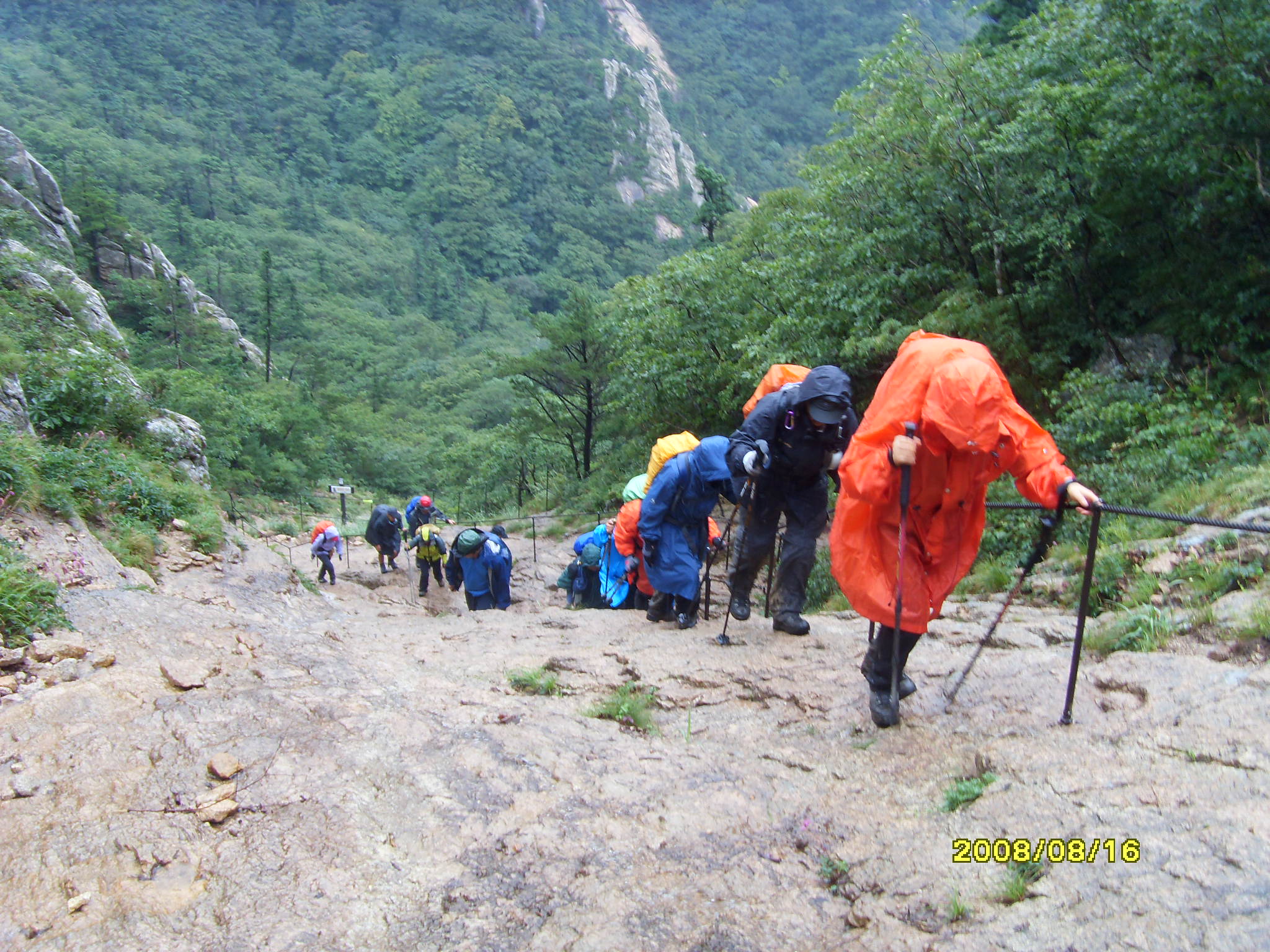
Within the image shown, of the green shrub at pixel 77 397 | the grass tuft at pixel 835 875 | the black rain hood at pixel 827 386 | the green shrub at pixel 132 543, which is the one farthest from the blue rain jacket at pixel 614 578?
the green shrub at pixel 77 397

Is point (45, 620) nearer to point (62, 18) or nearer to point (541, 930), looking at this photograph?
point (541, 930)

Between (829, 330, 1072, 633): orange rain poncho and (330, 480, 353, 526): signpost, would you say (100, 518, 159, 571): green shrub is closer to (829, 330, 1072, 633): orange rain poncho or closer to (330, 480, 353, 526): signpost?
(829, 330, 1072, 633): orange rain poncho

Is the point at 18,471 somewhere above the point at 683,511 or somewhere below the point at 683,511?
below

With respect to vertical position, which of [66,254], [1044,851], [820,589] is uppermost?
[66,254]

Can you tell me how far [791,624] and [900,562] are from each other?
220 cm

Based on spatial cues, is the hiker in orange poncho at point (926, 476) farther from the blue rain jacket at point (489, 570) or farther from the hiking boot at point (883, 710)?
the blue rain jacket at point (489, 570)

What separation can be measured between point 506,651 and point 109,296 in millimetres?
37571

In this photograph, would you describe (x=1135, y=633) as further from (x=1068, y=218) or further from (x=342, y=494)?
(x=342, y=494)

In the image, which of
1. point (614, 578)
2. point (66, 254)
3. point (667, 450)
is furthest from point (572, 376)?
point (66, 254)

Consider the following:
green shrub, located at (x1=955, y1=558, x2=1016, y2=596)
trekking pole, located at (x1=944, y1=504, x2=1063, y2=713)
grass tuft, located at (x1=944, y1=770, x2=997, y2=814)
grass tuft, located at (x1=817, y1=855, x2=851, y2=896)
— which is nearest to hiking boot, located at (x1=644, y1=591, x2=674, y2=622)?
green shrub, located at (x1=955, y1=558, x2=1016, y2=596)

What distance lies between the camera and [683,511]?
5852 mm

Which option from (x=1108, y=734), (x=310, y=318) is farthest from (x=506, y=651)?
(x=310, y=318)

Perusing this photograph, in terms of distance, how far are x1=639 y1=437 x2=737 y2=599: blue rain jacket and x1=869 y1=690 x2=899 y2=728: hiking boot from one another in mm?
2296

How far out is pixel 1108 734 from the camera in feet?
9.64
